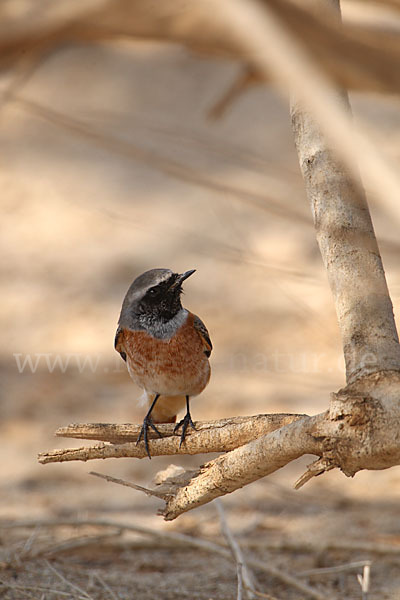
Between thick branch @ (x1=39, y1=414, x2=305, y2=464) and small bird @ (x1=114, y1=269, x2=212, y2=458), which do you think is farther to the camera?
small bird @ (x1=114, y1=269, x2=212, y2=458)

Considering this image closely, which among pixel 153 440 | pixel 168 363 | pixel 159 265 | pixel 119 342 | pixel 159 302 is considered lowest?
pixel 153 440

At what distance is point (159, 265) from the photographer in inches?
282

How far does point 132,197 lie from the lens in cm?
855

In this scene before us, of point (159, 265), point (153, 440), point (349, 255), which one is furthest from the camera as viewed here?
point (159, 265)

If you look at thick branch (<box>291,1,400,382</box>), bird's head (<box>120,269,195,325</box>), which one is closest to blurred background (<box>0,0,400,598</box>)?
thick branch (<box>291,1,400,382</box>)

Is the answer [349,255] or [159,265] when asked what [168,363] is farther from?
[159,265]

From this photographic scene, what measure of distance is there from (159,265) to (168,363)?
430 centimetres

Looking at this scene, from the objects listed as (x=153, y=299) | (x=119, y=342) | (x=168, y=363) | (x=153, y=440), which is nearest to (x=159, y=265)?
(x=119, y=342)

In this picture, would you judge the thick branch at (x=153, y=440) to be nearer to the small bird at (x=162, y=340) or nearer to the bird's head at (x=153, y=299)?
the small bird at (x=162, y=340)

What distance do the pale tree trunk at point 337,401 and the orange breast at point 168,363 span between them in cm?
52

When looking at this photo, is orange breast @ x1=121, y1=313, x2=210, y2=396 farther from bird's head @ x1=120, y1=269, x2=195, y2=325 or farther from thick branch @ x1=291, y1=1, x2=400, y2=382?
thick branch @ x1=291, y1=1, x2=400, y2=382

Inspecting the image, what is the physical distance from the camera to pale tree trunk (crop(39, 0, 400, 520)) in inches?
64.6

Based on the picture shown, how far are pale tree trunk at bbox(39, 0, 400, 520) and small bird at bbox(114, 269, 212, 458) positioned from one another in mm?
534

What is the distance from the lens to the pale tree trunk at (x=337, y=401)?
5.38 feet
